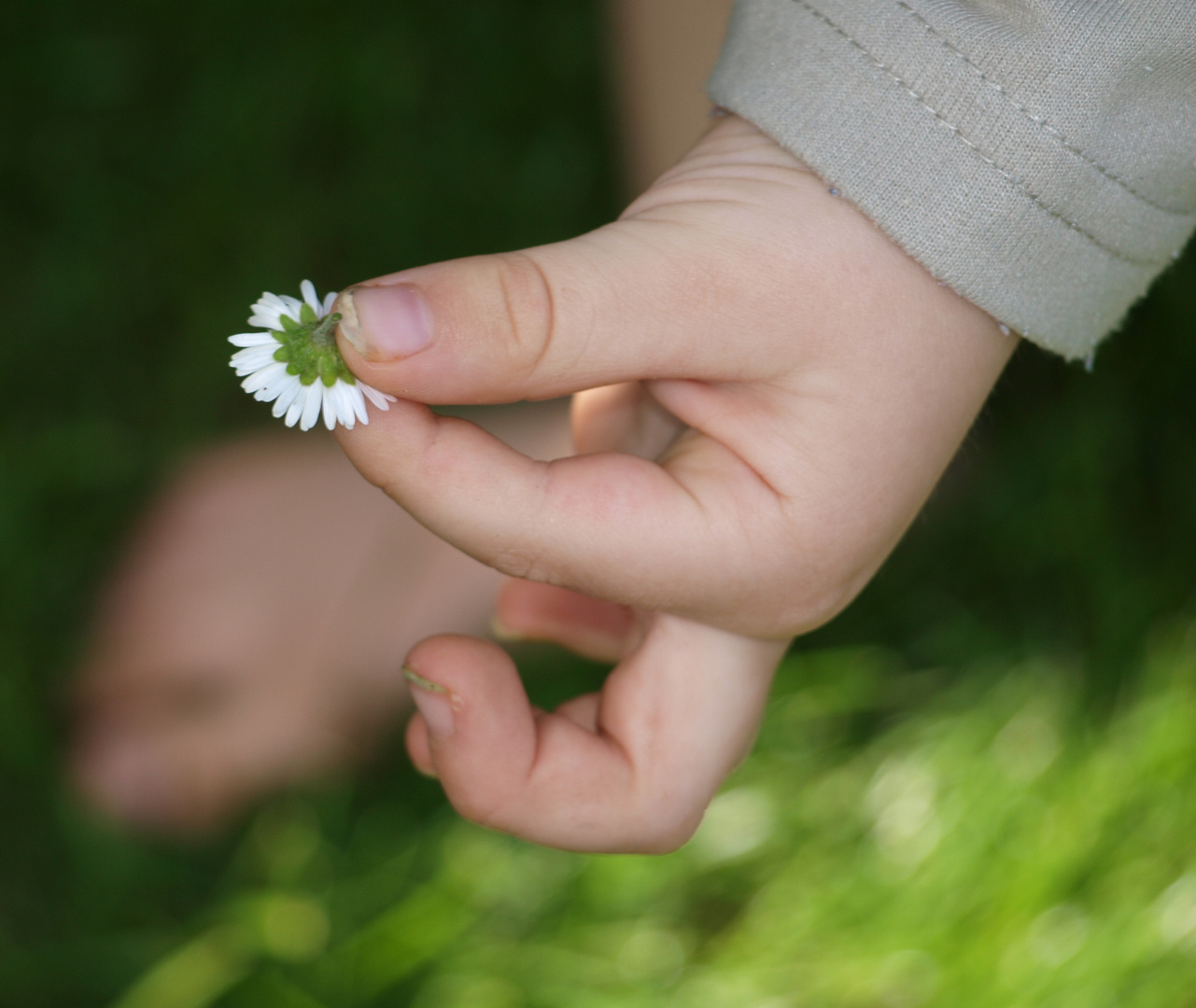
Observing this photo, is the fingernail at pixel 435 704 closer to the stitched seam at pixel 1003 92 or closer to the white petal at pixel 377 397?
the white petal at pixel 377 397

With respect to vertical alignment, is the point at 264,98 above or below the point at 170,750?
above

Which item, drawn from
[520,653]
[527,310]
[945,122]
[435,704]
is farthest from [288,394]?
[520,653]

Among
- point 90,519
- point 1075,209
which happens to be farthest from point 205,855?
point 1075,209

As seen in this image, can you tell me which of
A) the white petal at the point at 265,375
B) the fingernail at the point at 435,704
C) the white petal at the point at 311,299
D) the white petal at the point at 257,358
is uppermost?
the white petal at the point at 311,299

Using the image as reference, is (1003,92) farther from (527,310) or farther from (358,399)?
(358,399)

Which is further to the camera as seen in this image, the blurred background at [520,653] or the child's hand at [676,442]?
the blurred background at [520,653]

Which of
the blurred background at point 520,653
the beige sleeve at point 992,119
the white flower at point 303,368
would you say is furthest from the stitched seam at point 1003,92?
the blurred background at point 520,653

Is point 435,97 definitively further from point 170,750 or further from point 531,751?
point 531,751
